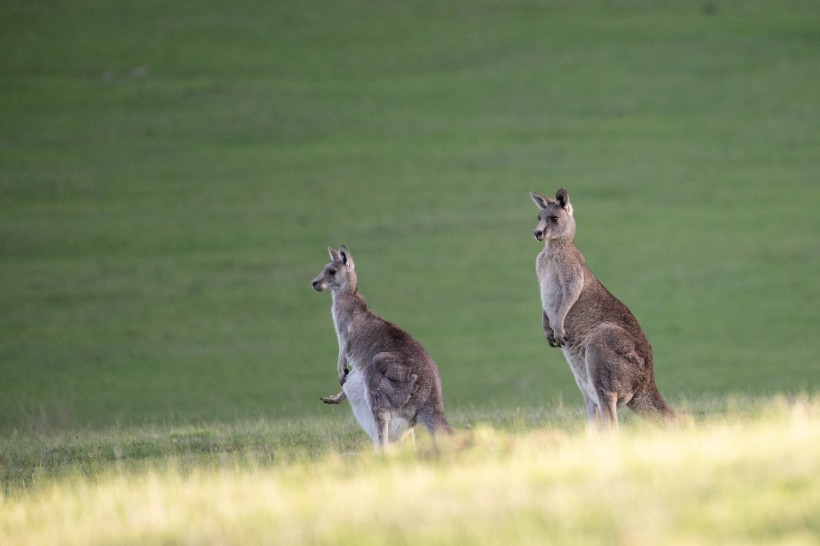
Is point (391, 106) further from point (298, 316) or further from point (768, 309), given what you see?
point (768, 309)

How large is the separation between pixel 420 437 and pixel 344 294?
1.75 metres

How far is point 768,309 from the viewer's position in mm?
31875

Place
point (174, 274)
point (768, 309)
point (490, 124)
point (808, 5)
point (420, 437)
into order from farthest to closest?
1. point (808, 5)
2. point (490, 124)
3. point (174, 274)
4. point (768, 309)
5. point (420, 437)

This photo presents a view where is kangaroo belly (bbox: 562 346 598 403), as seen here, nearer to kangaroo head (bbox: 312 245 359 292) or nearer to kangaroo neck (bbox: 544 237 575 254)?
kangaroo neck (bbox: 544 237 575 254)

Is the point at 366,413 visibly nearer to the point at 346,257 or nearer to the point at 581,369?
the point at 581,369

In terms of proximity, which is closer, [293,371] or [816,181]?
[293,371]

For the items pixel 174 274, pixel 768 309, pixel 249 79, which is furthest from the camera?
pixel 249 79

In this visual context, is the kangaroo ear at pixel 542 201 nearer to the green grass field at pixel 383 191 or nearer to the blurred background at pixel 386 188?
the green grass field at pixel 383 191

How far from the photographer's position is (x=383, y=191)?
40.1 meters

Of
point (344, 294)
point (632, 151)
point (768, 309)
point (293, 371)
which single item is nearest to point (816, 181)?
point (632, 151)

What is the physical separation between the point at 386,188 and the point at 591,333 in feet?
98.4

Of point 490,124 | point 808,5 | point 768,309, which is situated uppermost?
point 808,5

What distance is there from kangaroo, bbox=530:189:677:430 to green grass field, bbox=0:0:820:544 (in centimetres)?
231

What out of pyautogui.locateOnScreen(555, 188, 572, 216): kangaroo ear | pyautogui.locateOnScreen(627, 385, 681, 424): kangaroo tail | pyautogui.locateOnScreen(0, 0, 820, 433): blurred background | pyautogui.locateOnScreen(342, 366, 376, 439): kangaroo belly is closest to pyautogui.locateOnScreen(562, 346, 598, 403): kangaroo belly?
pyautogui.locateOnScreen(627, 385, 681, 424): kangaroo tail
